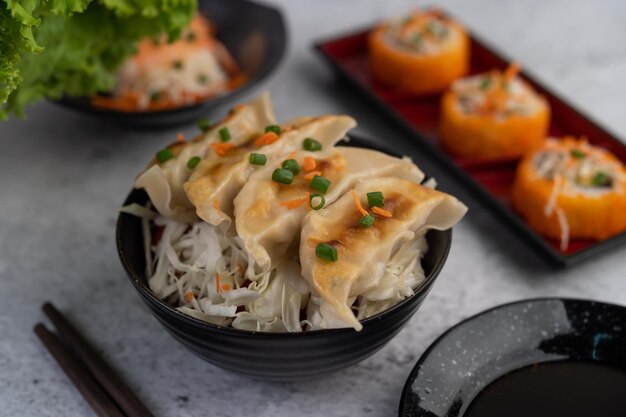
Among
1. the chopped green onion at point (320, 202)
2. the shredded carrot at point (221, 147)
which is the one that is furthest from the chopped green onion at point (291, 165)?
the shredded carrot at point (221, 147)

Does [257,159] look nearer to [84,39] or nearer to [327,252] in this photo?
[327,252]

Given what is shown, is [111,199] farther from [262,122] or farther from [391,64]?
[391,64]

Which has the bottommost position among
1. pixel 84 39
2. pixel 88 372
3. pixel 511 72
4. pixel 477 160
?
pixel 477 160

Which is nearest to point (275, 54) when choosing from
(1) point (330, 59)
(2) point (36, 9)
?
(1) point (330, 59)

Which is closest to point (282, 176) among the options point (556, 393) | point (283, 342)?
point (283, 342)

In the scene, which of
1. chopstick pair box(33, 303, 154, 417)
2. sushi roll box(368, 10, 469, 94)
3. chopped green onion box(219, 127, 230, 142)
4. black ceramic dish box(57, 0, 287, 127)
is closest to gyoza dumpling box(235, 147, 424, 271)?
chopped green onion box(219, 127, 230, 142)

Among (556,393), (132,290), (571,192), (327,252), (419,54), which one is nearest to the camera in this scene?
(327,252)

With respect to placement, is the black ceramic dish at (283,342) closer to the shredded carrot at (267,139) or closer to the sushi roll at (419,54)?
the shredded carrot at (267,139)
